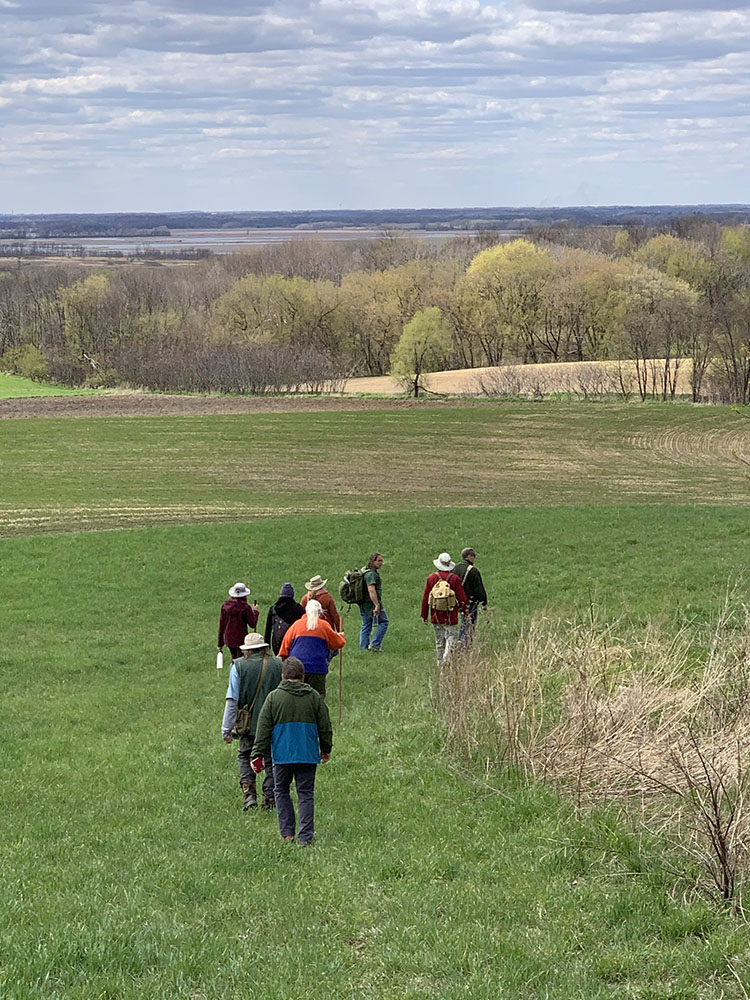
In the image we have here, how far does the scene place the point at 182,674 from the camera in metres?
16.9

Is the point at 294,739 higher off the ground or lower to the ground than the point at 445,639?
higher

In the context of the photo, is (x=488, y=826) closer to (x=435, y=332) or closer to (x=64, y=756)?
(x=64, y=756)

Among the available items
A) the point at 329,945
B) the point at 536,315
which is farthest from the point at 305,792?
the point at 536,315

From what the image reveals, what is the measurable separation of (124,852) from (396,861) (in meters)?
2.25

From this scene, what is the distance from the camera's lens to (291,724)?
8883 mm

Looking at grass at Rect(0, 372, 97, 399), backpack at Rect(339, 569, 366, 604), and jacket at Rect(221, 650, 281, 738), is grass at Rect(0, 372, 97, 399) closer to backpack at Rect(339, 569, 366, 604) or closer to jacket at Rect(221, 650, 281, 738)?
backpack at Rect(339, 569, 366, 604)

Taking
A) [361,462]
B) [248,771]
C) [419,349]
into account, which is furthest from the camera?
[419,349]

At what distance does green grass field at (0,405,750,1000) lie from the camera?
645 centimetres

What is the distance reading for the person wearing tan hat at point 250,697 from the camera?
1010 centimetres

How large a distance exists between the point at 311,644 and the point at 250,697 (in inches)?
52.3

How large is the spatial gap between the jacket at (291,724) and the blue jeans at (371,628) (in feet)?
28.1

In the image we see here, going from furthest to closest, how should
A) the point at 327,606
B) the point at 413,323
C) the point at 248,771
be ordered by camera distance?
1. the point at 413,323
2. the point at 327,606
3. the point at 248,771

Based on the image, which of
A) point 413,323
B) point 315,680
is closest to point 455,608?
point 315,680

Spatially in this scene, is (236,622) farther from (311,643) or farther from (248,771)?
(248,771)
